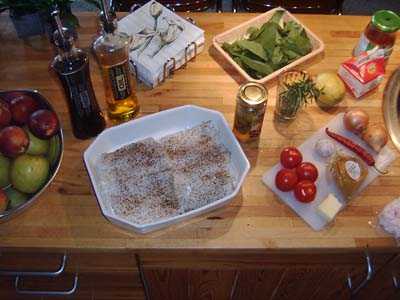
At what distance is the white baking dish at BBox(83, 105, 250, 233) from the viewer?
90 centimetres

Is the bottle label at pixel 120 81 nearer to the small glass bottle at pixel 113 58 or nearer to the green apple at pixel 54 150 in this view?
the small glass bottle at pixel 113 58

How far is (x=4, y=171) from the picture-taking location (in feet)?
3.11

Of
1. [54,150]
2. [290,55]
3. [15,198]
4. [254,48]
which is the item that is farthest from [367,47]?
[15,198]

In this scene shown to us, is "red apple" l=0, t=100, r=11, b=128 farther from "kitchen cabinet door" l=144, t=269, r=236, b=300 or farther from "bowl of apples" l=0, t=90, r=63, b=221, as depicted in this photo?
"kitchen cabinet door" l=144, t=269, r=236, b=300

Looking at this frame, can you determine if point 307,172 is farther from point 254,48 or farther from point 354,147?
point 254,48

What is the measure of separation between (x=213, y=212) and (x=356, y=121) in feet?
1.45

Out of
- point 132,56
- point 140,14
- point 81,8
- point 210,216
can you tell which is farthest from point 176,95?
point 81,8

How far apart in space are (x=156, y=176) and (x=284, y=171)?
300 millimetres

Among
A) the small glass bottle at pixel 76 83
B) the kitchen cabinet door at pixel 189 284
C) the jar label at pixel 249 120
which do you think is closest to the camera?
the small glass bottle at pixel 76 83

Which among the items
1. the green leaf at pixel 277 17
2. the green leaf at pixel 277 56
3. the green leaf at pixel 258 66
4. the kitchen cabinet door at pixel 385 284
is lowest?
the kitchen cabinet door at pixel 385 284

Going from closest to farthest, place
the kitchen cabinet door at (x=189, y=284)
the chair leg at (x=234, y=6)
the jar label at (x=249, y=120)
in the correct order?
the jar label at (x=249, y=120) → the kitchen cabinet door at (x=189, y=284) → the chair leg at (x=234, y=6)

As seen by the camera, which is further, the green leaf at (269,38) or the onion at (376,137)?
the green leaf at (269,38)

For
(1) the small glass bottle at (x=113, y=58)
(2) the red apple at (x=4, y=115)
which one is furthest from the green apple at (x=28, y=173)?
(1) the small glass bottle at (x=113, y=58)

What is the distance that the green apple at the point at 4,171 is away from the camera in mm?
947
